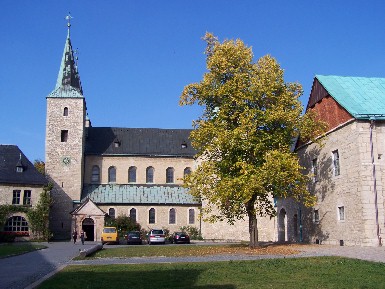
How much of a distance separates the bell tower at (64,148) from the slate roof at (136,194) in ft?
6.38

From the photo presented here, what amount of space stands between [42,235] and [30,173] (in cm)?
670

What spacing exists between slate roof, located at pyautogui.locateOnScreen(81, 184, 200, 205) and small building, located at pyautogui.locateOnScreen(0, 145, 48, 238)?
6.16m

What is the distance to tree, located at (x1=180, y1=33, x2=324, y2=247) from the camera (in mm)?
26422

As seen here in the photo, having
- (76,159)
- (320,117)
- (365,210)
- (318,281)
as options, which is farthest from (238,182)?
(76,159)

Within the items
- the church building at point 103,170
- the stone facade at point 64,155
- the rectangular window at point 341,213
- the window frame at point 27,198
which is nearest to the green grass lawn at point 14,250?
the window frame at point 27,198

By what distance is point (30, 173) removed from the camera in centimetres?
4850

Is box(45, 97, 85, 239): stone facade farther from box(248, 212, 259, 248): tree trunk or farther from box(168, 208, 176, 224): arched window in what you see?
box(248, 212, 259, 248): tree trunk

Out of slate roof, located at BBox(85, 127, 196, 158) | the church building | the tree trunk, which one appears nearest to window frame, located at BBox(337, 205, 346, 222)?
the tree trunk

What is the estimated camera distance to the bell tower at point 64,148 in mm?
51125

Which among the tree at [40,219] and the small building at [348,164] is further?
the tree at [40,219]

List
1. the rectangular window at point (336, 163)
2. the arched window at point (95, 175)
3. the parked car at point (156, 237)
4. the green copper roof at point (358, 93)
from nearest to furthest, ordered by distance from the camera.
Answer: the green copper roof at point (358, 93) → the rectangular window at point (336, 163) → the parked car at point (156, 237) → the arched window at point (95, 175)

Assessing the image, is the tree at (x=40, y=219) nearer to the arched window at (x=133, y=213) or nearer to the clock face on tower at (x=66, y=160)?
the clock face on tower at (x=66, y=160)

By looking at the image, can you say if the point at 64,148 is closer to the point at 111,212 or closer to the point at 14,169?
the point at 14,169

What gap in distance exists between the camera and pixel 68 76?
55688 mm
